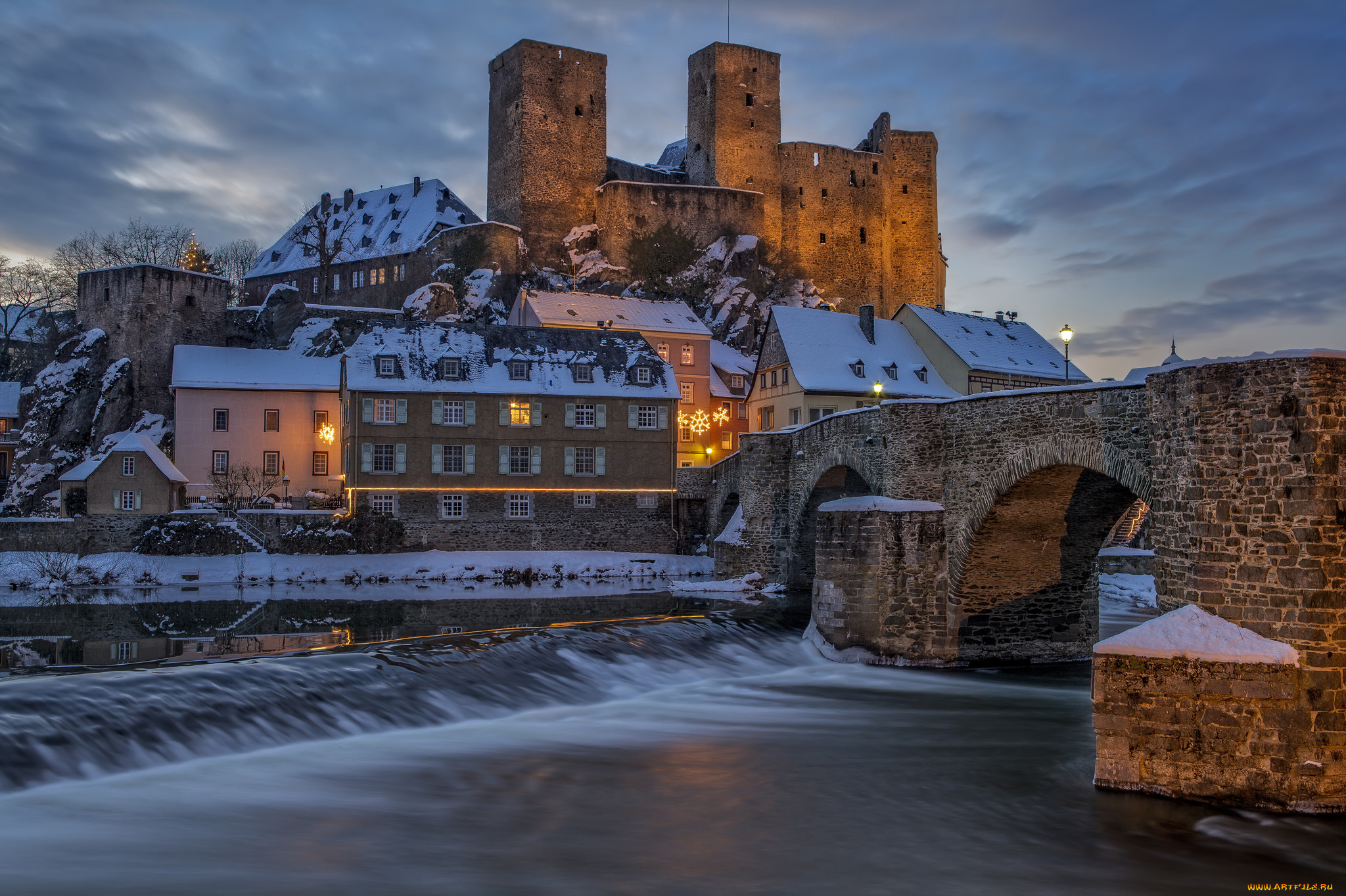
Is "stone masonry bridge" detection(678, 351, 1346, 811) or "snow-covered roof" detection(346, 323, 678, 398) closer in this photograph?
"stone masonry bridge" detection(678, 351, 1346, 811)

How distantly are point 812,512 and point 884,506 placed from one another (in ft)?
35.0

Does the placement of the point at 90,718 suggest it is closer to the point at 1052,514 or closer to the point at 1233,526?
the point at 1233,526

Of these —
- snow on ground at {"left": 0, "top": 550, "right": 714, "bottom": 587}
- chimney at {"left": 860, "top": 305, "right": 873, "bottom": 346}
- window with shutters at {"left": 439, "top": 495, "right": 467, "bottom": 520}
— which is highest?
chimney at {"left": 860, "top": 305, "right": 873, "bottom": 346}

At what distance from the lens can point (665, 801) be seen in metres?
12.6

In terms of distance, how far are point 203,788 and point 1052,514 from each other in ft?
49.0

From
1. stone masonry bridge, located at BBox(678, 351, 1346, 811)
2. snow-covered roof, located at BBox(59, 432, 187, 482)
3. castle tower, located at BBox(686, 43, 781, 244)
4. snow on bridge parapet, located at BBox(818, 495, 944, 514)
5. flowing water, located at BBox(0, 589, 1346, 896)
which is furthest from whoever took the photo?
castle tower, located at BBox(686, 43, 781, 244)

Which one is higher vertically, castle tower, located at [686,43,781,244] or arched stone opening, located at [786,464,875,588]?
castle tower, located at [686,43,781,244]

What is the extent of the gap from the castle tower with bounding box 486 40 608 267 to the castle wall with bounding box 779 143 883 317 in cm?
1470

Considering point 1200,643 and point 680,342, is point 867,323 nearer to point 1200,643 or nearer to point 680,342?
point 680,342

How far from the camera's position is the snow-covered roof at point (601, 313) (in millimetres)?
57188

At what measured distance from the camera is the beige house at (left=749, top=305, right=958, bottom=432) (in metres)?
49.8

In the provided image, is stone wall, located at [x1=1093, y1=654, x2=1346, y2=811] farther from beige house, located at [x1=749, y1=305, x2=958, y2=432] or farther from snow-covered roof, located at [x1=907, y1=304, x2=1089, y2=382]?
snow-covered roof, located at [x1=907, y1=304, x2=1089, y2=382]

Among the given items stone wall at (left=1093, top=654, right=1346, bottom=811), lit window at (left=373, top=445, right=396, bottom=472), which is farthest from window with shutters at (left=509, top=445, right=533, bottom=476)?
stone wall at (left=1093, top=654, right=1346, bottom=811)

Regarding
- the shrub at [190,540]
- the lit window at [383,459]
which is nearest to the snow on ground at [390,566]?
the shrub at [190,540]
